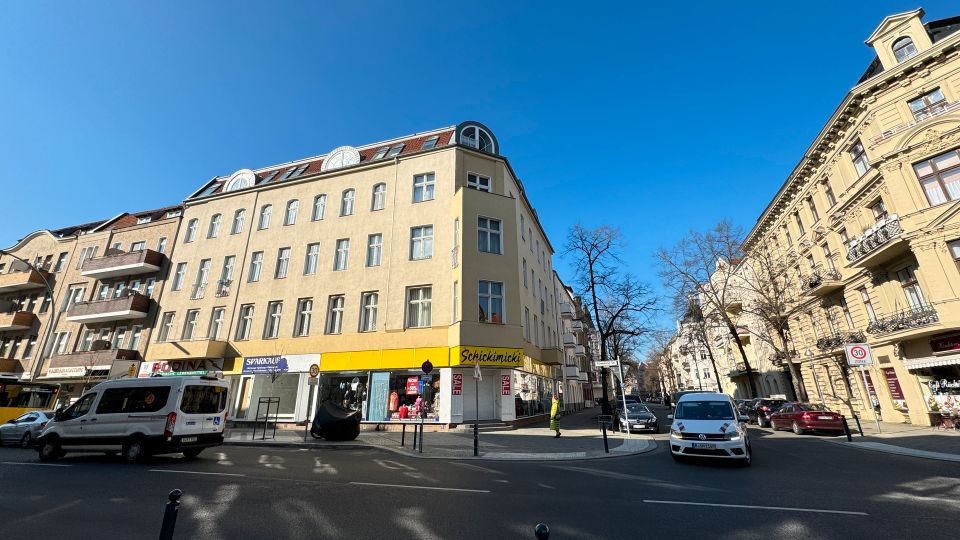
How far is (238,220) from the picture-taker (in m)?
28.3

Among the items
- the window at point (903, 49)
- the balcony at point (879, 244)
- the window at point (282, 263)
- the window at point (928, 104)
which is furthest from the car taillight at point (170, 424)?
the window at point (903, 49)

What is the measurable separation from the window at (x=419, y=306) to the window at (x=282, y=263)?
9.35 metres

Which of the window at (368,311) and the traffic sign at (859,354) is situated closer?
the traffic sign at (859,354)

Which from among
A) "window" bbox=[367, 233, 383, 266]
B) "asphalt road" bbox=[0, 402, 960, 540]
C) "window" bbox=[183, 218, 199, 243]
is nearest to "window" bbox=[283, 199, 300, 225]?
"window" bbox=[367, 233, 383, 266]

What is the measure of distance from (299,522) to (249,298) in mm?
23259

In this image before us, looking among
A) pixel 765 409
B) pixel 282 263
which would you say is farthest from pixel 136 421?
pixel 765 409

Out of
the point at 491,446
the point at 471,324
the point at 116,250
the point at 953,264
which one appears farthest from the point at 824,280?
the point at 116,250

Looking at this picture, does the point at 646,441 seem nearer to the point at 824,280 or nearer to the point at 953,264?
the point at 953,264

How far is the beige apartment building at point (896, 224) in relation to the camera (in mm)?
17109

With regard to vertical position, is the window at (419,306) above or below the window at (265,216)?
below

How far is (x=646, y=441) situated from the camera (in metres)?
15.1

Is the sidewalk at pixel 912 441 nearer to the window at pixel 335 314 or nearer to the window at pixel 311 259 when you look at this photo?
the window at pixel 335 314

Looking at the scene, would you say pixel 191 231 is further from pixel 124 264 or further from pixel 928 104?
pixel 928 104

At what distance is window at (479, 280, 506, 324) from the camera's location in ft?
66.5
